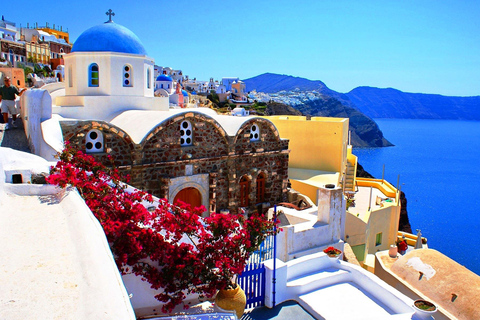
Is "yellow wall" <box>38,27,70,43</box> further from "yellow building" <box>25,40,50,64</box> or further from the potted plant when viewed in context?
the potted plant

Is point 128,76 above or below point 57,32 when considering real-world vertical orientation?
Answer: below

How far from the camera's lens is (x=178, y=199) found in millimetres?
5566

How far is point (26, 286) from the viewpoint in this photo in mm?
2434

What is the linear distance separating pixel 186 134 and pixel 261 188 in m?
3.61

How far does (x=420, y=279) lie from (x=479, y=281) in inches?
54.9

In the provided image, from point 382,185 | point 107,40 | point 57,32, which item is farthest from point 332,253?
point 57,32

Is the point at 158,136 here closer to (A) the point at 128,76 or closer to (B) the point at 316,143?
(A) the point at 128,76

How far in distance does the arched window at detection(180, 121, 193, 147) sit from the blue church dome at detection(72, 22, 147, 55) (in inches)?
150

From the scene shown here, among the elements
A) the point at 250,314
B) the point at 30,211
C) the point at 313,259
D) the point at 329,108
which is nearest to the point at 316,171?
the point at 313,259

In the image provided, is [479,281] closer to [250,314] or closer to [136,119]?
[250,314]

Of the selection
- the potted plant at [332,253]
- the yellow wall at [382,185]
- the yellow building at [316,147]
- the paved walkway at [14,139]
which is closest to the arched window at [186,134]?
the paved walkway at [14,139]

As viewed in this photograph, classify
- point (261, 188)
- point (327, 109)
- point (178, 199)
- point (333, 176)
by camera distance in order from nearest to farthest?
point (178, 199)
point (261, 188)
point (333, 176)
point (327, 109)

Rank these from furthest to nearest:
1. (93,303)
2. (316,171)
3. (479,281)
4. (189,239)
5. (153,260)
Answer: (316,171)
(479,281)
(189,239)
(153,260)
(93,303)

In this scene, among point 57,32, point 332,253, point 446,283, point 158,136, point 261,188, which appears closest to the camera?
point 332,253
